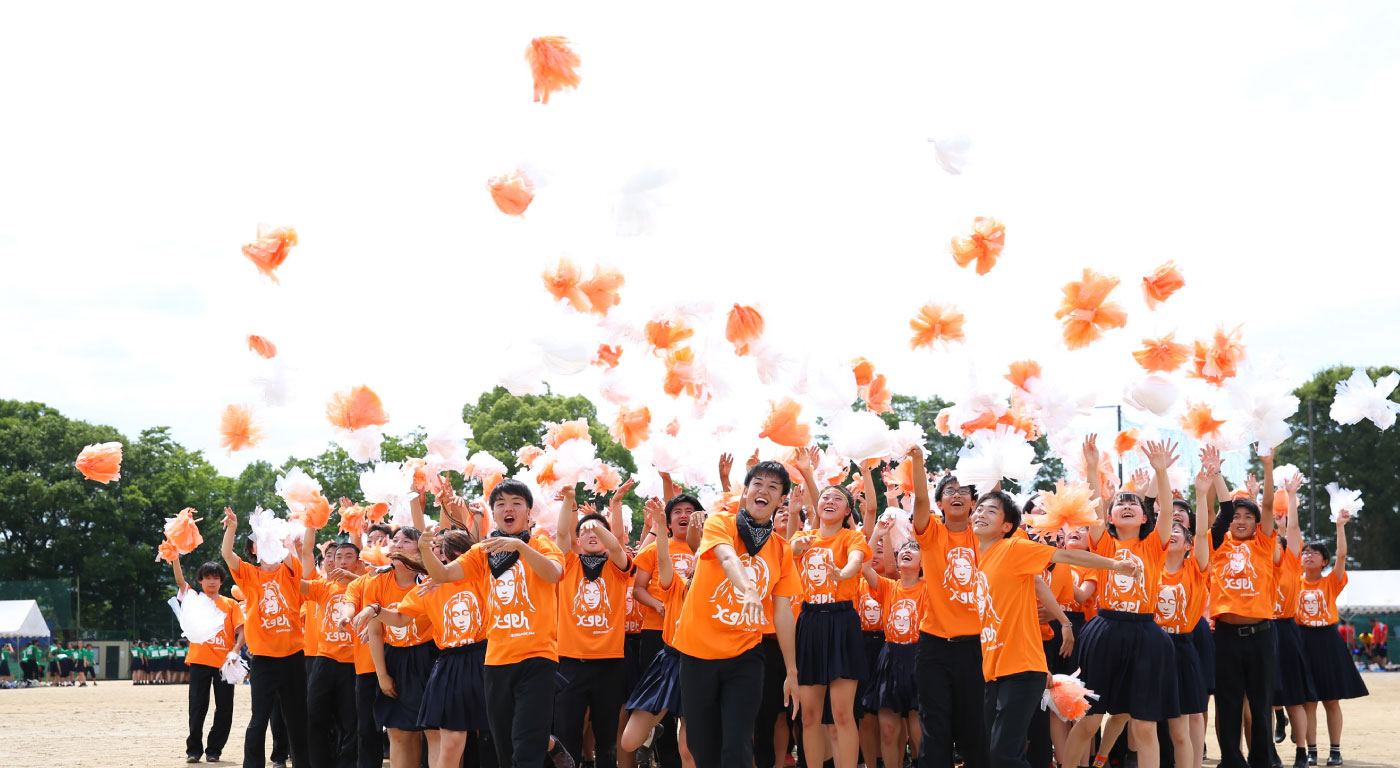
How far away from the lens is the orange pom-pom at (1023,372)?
840 cm

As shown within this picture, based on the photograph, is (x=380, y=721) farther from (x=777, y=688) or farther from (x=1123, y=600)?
(x=1123, y=600)

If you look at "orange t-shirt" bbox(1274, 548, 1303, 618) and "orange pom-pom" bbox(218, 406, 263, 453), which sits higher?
"orange pom-pom" bbox(218, 406, 263, 453)

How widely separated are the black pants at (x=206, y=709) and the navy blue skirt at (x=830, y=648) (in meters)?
5.95

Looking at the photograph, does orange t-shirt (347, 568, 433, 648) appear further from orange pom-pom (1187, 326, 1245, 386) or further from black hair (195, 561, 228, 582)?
orange pom-pom (1187, 326, 1245, 386)

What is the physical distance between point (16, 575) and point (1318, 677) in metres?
47.9

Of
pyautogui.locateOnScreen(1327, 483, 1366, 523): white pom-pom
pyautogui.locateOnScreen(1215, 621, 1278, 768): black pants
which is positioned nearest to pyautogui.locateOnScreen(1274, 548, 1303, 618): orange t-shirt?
pyautogui.locateOnScreen(1215, 621, 1278, 768): black pants

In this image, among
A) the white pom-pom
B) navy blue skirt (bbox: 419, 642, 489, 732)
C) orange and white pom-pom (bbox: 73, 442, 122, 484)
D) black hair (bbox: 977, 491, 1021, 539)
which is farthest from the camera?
orange and white pom-pom (bbox: 73, 442, 122, 484)

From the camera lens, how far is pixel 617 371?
9.12 meters

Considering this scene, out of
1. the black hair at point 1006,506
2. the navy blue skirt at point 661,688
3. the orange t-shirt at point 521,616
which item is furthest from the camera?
the navy blue skirt at point 661,688

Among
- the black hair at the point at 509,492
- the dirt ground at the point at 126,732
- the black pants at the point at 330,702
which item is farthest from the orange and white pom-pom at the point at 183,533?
the black hair at the point at 509,492

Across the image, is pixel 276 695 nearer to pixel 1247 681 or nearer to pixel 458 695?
pixel 458 695

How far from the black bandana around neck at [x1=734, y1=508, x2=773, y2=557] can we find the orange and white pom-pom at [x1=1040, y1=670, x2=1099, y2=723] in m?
1.85

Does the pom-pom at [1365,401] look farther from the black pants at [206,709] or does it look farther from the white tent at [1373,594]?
the white tent at [1373,594]

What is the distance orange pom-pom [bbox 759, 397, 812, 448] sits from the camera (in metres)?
7.86
